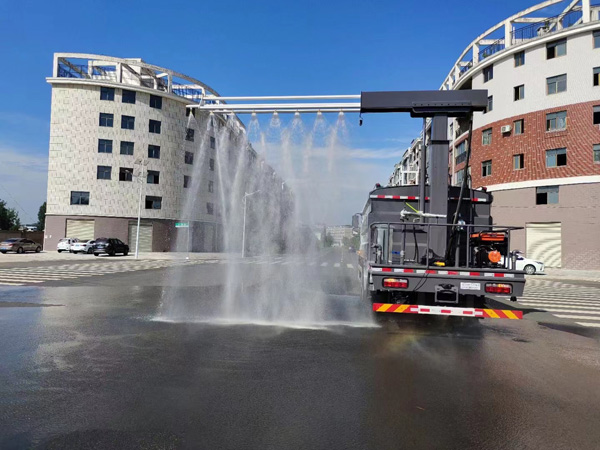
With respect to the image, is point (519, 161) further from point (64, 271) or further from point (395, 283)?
point (64, 271)

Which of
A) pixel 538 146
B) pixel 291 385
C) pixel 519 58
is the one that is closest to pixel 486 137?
pixel 538 146

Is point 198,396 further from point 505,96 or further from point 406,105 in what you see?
point 505,96

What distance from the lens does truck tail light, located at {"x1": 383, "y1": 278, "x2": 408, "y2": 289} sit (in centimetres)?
649

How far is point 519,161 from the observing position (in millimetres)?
32844

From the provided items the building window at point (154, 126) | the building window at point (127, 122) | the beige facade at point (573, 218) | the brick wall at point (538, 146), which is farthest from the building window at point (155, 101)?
the beige facade at point (573, 218)

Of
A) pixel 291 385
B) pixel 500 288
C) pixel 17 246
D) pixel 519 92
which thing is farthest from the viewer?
pixel 17 246

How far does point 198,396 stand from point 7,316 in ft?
20.0

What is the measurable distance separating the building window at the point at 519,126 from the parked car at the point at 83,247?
37225mm

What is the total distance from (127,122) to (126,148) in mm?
2768

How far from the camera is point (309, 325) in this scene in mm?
7852

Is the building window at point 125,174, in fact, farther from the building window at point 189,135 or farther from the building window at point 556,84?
the building window at point 556,84

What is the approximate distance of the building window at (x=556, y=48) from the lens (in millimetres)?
30344

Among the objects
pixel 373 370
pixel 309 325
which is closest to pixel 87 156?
pixel 309 325

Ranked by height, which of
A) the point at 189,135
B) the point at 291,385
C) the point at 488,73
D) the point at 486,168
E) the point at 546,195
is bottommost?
the point at 291,385
